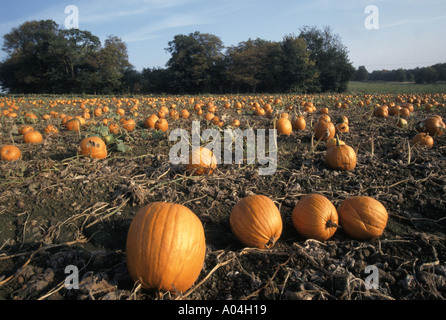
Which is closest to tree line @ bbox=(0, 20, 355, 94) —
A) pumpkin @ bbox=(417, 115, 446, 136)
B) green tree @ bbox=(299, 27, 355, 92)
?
green tree @ bbox=(299, 27, 355, 92)

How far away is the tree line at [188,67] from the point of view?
43.9 metres

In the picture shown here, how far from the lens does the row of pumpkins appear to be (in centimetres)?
162

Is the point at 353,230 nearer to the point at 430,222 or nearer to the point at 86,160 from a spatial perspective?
the point at 430,222

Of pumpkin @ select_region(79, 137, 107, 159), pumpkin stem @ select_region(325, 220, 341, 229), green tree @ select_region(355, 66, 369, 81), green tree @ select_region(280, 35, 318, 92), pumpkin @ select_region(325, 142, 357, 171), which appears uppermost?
green tree @ select_region(355, 66, 369, 81)

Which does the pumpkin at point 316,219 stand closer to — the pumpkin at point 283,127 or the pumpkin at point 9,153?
the pumpkin at point 283,127

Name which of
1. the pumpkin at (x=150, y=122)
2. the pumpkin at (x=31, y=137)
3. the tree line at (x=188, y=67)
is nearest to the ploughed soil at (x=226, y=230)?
the pumpkin at (x=31, y=137)

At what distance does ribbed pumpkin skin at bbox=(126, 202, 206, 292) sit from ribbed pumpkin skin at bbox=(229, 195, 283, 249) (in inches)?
22.5

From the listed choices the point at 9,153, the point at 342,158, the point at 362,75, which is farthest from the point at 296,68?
the point at 362,75

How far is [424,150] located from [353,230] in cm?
346

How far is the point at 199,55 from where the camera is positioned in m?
51.7

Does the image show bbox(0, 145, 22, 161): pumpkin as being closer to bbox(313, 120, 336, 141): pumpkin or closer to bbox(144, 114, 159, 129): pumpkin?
bbox(144, 114, 159, 129): pumpkin

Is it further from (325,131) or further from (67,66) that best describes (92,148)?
(67,66)

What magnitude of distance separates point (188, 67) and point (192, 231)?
52.1 meters
